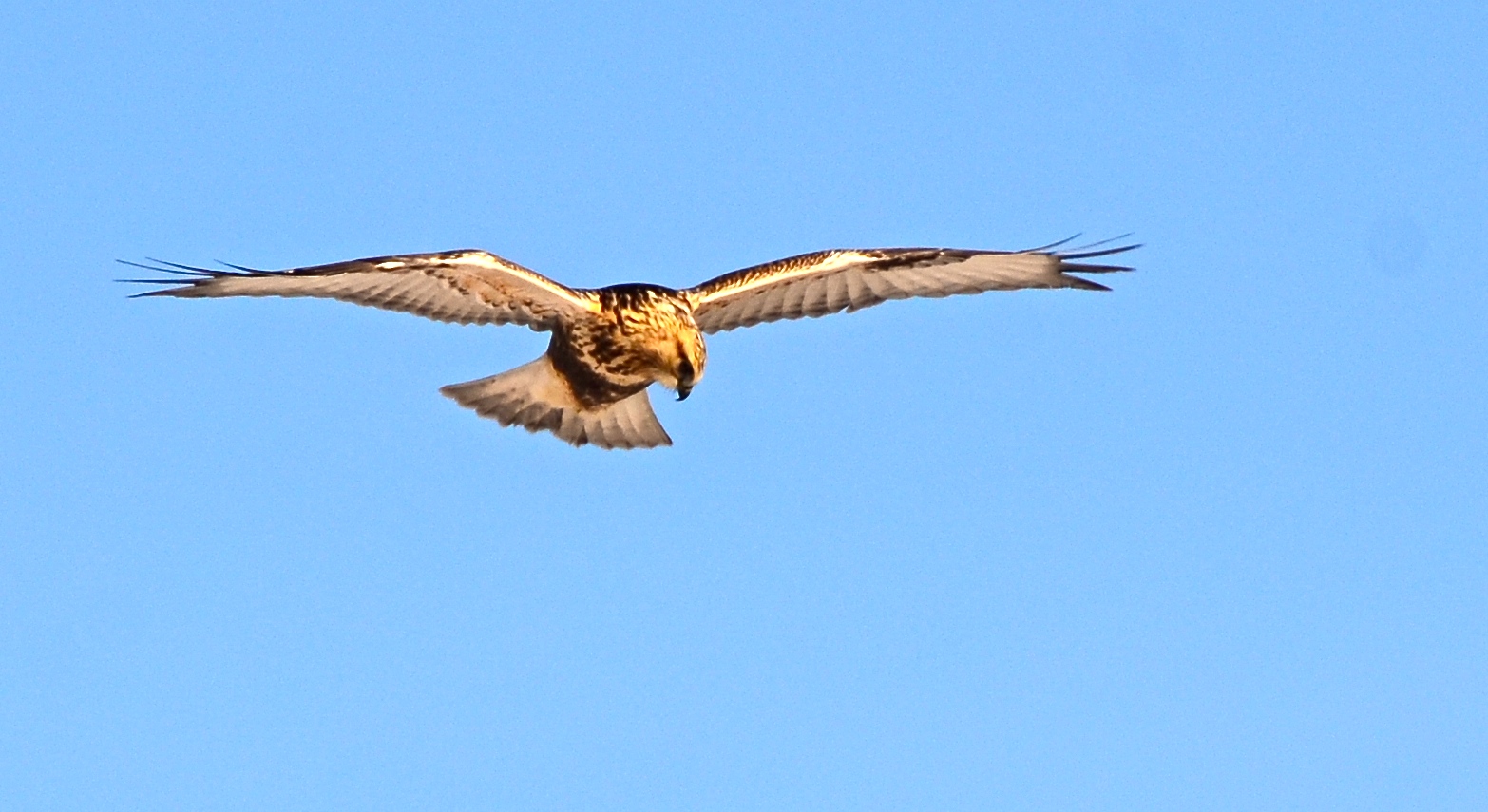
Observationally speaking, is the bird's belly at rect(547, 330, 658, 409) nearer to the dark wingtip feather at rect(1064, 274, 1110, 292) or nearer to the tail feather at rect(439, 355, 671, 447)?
the tail feather at rect(439, 355, 671, 447)

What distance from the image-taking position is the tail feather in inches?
464

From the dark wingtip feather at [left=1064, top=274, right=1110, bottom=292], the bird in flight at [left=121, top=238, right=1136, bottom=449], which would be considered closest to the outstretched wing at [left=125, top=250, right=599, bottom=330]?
the bird in flight at [left=121, top=238, right=1136, bottom=449]

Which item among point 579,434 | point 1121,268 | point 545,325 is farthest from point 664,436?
point 1121,268

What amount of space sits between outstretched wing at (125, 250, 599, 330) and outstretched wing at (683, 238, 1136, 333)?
2.92ft

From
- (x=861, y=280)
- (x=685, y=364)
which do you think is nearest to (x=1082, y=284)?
(x=861, y=280)

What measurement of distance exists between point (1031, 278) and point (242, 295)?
4.51m

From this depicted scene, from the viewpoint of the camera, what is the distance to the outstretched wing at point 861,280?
37.3ft

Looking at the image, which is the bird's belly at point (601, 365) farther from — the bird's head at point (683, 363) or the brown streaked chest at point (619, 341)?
the bird's head at point (683, 363)

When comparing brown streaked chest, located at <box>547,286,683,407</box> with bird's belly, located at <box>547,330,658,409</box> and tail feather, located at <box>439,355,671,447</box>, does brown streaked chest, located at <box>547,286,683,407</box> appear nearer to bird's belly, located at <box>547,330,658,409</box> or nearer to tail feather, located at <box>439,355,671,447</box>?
bird's belly, located at <box>547,330,658,409</box>

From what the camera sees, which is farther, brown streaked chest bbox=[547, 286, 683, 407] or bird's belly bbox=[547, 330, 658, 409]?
bird's belly bbox=[547, 330, 658, 409]

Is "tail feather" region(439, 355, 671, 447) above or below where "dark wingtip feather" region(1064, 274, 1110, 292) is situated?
below

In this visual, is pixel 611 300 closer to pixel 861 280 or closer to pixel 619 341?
pixel 619 341

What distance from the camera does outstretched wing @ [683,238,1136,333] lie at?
11.4 metres

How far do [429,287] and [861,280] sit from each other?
2556 mm
